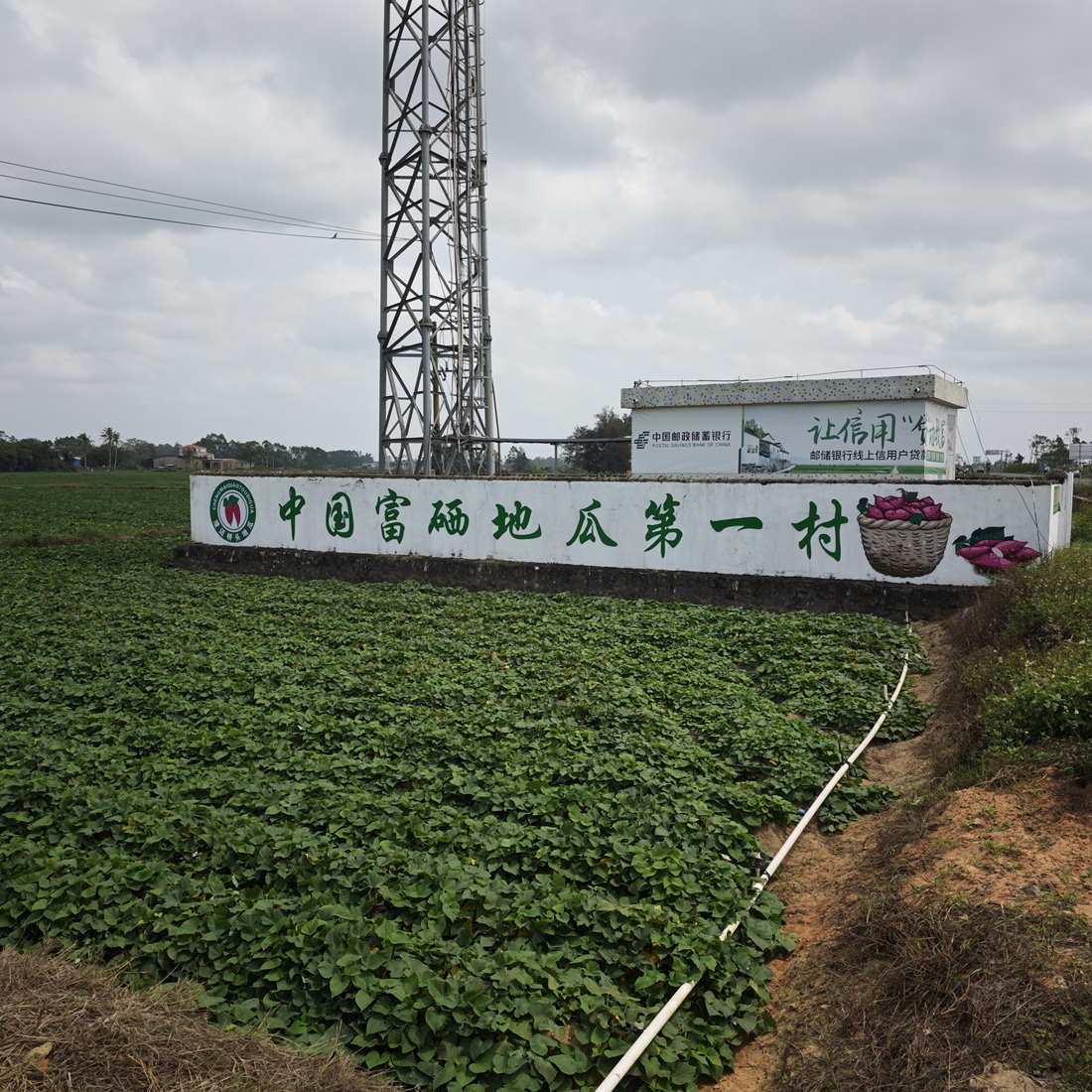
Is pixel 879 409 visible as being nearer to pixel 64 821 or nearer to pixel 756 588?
pixel 756 588

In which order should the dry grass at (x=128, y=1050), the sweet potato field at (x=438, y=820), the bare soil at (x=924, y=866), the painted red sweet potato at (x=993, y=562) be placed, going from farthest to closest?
the painted red sweet potato at (x=993, y=562)
the bare soil at (x=924, y=866)
the sweet potato field at (x=438, y=820)
the dry grass at (x=128, y=1050)

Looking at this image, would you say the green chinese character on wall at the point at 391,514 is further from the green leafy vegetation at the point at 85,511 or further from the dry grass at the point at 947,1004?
the dry grass at the point at 947,1004

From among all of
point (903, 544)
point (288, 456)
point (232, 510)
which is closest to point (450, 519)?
point (232, 510)

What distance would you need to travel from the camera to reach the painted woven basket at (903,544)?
11.1m

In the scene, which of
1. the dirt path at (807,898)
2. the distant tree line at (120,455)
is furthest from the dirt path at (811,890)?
the distant tree line at (120,455)

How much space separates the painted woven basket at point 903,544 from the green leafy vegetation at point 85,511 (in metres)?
20.5

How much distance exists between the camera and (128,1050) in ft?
9.59

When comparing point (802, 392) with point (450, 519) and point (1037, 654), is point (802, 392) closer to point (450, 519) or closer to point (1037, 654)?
point (450, 519)

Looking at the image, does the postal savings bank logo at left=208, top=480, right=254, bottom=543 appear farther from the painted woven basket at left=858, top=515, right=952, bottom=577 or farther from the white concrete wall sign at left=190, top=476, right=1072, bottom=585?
the painted woven basket at left=858, top=515, right=952, bottom=577

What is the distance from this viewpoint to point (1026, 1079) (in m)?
2.97

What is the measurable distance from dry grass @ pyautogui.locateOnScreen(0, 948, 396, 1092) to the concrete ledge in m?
9.89

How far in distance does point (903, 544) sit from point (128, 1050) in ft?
35.1

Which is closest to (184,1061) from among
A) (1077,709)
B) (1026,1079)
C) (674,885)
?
(674,885)

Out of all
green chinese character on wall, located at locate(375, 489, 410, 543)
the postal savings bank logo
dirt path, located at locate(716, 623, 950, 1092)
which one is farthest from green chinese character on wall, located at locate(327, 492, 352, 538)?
dirt path, located at locate(716, 623, 950, 1092)
